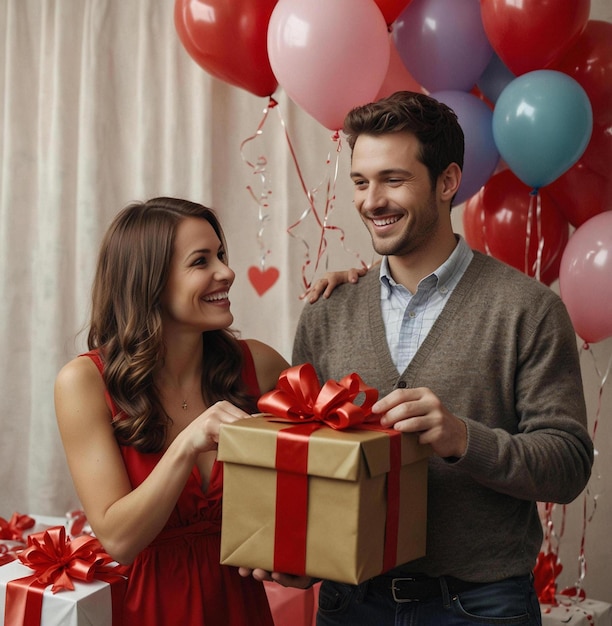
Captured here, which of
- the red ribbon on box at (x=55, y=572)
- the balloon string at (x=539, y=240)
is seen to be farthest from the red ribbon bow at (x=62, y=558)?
the balloon string at (x=539, y=240)

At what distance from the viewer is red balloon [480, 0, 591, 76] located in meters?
2.02

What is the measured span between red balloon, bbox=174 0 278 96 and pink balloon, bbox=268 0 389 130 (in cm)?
17

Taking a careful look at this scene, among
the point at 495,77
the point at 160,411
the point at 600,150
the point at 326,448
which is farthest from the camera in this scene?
the point at 495,77

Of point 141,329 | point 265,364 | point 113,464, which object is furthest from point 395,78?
point 113,464

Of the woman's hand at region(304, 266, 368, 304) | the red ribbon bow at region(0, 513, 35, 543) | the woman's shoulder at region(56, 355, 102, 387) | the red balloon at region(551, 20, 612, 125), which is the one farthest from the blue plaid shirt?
the red ribbon bow at region(0, 513, 35, 543)

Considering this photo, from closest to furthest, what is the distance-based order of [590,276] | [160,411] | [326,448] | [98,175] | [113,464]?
[326,448]
[113,464]
[160,411]
[590,276]
[98,175]

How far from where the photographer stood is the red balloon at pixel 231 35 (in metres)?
2.23

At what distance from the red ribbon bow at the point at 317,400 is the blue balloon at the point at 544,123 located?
40.4 inches

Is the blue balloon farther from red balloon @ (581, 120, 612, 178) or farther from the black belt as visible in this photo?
the black belt

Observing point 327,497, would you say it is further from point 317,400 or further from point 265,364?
point 265,364

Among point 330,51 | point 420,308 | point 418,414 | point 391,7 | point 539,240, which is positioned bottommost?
point 418,414

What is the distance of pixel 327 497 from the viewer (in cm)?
118

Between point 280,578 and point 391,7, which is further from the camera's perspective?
point 391,7

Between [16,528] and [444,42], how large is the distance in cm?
169
